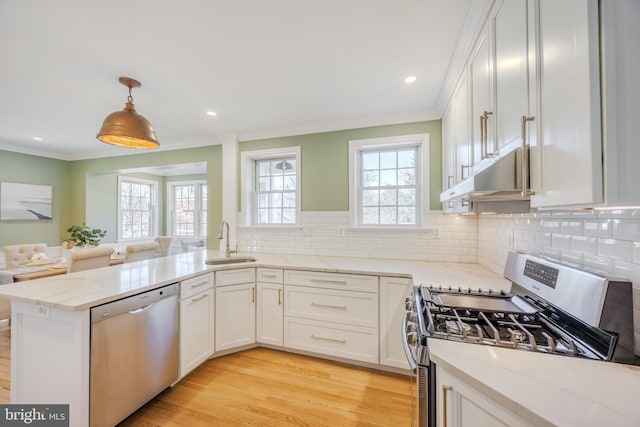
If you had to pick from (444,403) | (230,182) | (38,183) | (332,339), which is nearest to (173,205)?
(38,183)

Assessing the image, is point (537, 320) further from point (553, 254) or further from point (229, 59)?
point (229, 59)

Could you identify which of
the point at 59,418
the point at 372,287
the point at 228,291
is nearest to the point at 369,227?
the point at 372,287

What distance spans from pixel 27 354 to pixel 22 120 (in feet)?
10.1

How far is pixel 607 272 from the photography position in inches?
36.7

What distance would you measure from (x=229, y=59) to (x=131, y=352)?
210cm

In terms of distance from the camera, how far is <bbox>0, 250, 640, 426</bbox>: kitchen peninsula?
63cm

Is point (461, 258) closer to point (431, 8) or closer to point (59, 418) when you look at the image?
point (431, 8)

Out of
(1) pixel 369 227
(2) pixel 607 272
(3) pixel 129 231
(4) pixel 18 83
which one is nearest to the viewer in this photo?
(2) pixel 607 272

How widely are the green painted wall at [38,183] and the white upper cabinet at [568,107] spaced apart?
6.41 metres

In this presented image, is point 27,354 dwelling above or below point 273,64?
below

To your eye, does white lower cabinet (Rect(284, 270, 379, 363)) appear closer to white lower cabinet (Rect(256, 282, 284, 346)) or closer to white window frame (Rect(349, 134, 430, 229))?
white lower cabinet (Rect(256, 282, 284, 346))

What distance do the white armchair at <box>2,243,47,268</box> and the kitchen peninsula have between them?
237cm

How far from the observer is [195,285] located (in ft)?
6.78

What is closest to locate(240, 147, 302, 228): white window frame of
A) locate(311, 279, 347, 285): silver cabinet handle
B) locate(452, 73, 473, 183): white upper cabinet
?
locate(311, 279, 347, 285): silver cabinet handle
